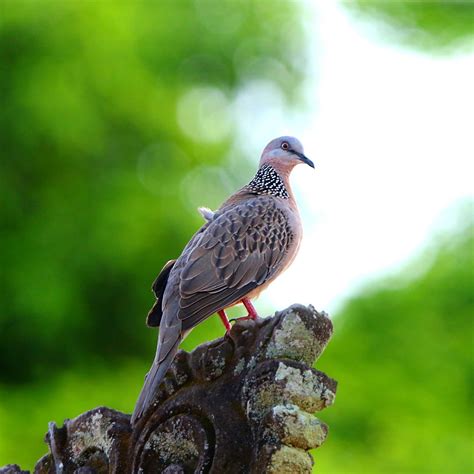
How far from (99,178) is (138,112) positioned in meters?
0.88

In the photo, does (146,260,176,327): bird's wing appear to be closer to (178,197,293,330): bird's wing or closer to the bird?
the bird

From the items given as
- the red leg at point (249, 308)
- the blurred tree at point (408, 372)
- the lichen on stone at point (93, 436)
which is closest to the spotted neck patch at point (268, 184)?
the red leg at point (249, 308)

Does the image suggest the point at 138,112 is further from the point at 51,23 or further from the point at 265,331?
the point at 265,331

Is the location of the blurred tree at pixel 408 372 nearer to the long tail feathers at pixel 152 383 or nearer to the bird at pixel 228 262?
the bird at pixel 228 262

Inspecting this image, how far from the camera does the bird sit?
3.95 m

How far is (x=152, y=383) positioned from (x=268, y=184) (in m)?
2.01

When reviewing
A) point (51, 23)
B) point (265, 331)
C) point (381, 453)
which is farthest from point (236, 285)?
point (51, 23)

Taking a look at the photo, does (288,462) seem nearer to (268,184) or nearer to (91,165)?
(268,184)

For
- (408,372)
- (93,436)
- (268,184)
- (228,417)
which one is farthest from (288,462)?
(408,372)

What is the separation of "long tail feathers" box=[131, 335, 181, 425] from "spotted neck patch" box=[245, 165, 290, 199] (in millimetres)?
1722

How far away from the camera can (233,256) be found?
4.46 m

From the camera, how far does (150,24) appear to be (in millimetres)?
12273

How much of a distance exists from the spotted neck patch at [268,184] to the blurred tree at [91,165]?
5.04m

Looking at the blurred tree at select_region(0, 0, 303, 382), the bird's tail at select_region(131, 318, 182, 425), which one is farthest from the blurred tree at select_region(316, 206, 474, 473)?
the bird's tail at select_region(131, 318, 182, 425)
